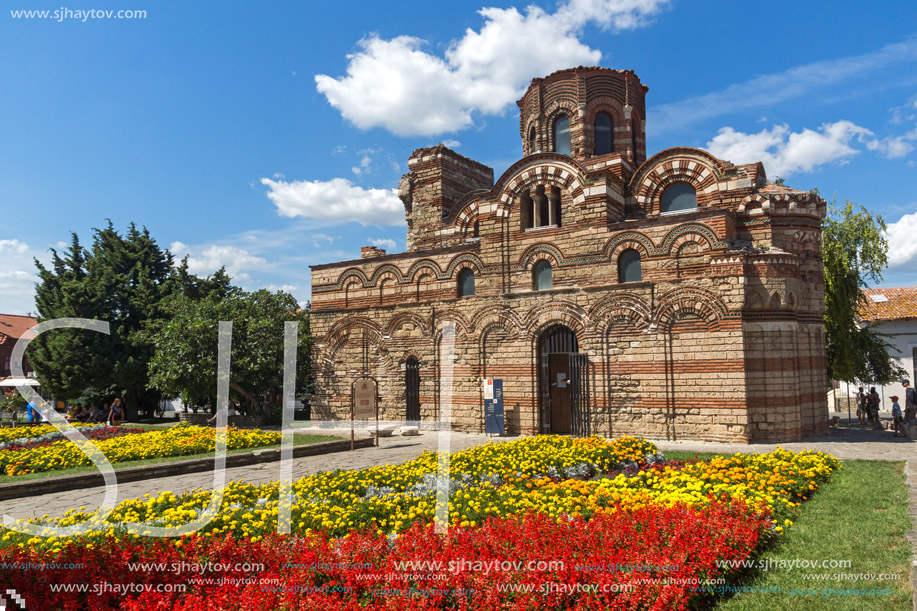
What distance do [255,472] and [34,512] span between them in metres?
3.65

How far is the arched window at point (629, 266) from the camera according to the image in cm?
1603

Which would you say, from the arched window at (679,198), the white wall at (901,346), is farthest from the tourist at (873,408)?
the white wall at (901,346)

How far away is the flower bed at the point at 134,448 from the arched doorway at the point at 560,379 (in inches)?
296

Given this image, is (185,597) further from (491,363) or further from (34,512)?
(491,363)

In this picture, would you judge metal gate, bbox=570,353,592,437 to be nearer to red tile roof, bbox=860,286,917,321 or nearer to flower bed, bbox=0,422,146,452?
flower bed, bbox=0,422,146,452

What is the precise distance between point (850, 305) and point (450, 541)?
21556 millimetres

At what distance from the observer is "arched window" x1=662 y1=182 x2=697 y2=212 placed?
57.9 ft

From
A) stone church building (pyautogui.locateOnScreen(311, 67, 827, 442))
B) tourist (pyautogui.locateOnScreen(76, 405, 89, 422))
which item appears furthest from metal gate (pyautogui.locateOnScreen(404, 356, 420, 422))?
tourist (pyautogui.locateOnScreen(76, 405, 89, 422))

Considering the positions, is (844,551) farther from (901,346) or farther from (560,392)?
(901,346)

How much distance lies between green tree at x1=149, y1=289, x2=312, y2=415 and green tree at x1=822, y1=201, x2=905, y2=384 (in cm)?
1928

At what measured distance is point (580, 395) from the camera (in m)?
16.4

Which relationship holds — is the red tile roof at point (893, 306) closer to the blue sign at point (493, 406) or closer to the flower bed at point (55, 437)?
the blue sign at point (493, 406)

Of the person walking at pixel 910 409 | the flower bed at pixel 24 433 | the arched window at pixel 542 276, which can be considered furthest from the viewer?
the arched window at pixel 542 276

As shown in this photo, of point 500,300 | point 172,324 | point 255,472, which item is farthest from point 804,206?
point 172,324
